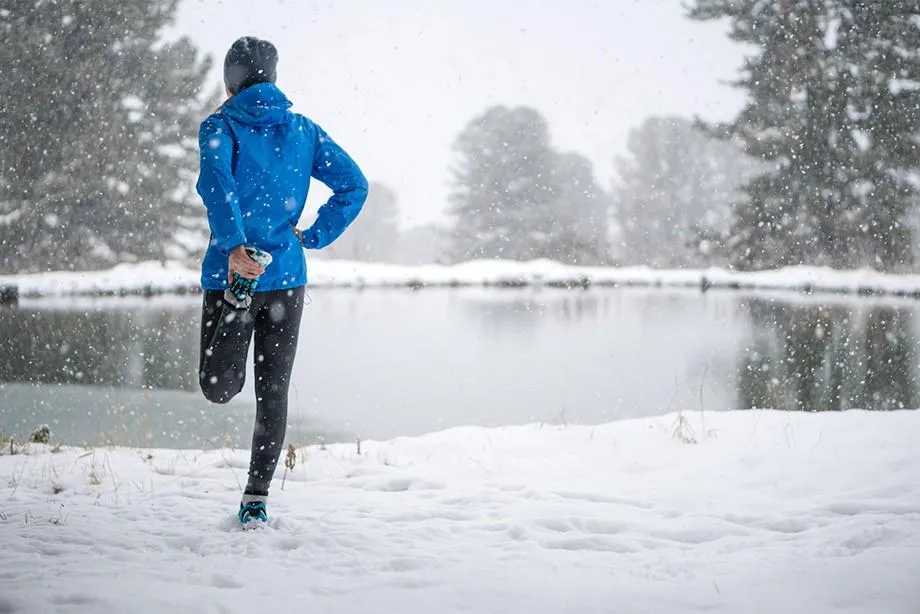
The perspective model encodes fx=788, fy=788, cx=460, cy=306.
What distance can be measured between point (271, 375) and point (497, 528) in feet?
3.54

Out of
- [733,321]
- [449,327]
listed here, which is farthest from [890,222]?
[449,327]

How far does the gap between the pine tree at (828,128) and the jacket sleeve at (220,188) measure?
25.1 meters

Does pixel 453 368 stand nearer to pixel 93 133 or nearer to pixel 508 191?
pixel 93 133

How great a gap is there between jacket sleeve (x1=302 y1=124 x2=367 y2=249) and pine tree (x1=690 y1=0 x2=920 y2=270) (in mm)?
24480

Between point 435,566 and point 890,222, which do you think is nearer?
point 435,566

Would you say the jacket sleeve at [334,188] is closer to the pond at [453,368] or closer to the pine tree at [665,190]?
the pond at [453,368]

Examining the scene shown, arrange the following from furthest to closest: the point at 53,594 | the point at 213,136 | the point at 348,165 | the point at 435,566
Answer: the point at 348,165, the point at 213,136, the point at 435,566, the point at 53,594

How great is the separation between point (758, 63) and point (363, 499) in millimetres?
25604

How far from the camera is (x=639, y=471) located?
13.7ft

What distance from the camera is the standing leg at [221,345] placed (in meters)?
2.82

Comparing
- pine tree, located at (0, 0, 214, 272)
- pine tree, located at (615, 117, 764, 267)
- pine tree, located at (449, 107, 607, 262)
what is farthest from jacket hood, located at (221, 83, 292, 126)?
pine tree, located at (615, 117, 764, 267)

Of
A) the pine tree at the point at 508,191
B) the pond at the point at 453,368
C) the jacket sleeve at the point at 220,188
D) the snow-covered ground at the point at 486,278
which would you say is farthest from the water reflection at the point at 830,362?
the pine tree at the point at 508,191

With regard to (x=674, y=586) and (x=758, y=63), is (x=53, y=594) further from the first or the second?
(x=758, y=63)

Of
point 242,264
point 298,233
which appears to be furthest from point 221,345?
point 298,233
